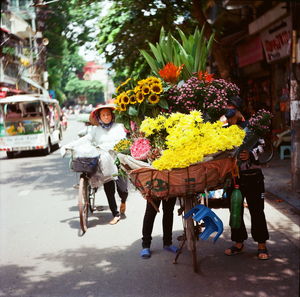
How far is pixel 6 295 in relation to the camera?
4258 millimetres

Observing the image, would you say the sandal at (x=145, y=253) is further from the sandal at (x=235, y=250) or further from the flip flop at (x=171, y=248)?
the sandal at (x=235, y=250)

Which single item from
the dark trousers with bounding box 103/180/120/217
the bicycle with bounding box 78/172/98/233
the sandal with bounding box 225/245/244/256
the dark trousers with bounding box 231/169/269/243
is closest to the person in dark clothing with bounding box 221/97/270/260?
the dark trousers with bounding box 231/169/269/243

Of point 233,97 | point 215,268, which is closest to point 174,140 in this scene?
point 233,97

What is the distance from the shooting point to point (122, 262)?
499 centimetres

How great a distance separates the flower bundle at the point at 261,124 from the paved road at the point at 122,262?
4.41 ft

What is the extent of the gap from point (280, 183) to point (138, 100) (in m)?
5.62

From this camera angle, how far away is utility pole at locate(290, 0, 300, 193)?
24.7ft

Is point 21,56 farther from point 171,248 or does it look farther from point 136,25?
point 171,248

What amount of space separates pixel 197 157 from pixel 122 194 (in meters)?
3.21

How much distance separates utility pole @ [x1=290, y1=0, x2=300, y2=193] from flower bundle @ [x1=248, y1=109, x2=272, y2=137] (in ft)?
11.5

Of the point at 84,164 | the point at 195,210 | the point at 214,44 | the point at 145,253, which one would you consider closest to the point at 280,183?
the point at 214,44

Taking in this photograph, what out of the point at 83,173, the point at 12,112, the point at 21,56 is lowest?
the point at 83,173

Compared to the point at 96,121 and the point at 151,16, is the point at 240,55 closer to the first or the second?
the point at 151,16

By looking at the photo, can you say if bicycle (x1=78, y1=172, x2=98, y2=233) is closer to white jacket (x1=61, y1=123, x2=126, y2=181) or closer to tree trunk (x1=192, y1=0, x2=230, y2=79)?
white jacket (x1=61, y1=123, x2=126, y2=181)
